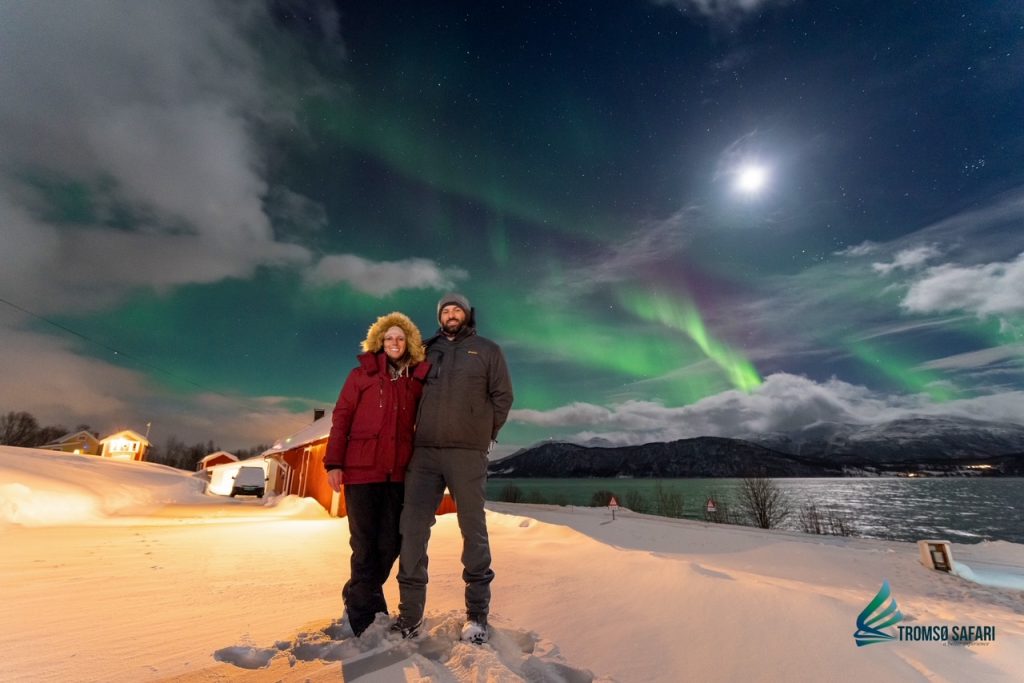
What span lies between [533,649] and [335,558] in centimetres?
353

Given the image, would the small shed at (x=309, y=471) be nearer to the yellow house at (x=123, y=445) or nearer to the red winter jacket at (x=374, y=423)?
the red winter jacket at (x=374, y=423)

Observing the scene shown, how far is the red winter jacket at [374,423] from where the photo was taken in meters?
2.70

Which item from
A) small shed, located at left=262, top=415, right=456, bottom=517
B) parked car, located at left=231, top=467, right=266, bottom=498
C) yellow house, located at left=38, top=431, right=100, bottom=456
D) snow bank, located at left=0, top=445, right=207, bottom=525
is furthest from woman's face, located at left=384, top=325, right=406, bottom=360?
yellow house, located at left=38, top=431, right=100, bottom=456

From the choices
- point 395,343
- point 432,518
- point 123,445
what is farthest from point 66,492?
point 123,445

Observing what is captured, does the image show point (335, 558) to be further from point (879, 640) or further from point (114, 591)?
point (879, 640)

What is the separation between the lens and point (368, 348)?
10.2 feet

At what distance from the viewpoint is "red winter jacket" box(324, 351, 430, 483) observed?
2.70 meters

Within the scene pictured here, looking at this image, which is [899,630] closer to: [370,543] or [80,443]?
[370,543]

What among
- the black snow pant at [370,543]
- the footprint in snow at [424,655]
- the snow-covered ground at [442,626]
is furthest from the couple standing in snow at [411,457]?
the snow-covered ground at [442,626]

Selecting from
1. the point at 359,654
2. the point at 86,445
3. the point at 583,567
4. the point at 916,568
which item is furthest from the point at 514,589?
the point at 86,445

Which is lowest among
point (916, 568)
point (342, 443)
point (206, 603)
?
point (916, 568)

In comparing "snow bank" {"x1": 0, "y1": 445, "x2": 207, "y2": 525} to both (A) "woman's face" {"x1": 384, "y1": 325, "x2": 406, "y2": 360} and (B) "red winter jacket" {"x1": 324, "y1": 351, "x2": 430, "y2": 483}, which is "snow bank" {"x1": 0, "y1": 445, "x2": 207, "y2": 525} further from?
(A) "woman's face" {"x1": 384, "y1": 325, "x2": 406, "y2": 360}

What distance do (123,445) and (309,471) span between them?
109 feet

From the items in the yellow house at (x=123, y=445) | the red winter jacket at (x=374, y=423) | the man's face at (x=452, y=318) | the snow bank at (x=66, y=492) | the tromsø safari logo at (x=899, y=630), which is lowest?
the tromsø safari logo at (x=899, y=630)
